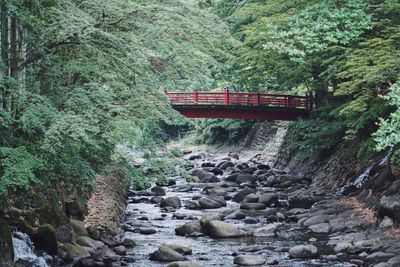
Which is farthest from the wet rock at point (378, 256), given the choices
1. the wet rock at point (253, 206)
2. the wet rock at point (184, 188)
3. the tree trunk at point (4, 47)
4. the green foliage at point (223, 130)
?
the green foliage at point (223, 130)

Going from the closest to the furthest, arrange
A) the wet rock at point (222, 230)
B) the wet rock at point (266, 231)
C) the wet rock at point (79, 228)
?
1. the wet rock at point (79, 228)
2. the wet rock at point (222, 230)
3. the wet rock at point (266, 231)

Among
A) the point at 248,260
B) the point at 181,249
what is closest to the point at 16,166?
the point at 248,260

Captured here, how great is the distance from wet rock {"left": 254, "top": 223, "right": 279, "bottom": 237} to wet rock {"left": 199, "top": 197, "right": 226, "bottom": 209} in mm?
4833

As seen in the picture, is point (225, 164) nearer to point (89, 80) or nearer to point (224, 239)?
point (224, 239)

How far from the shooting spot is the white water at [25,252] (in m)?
11.8

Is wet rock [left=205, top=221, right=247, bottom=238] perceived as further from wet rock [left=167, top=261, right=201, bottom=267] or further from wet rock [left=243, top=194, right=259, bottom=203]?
wet rock [left=243, top=194, right=259, bottom=203]

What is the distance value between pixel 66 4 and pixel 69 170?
2997mm

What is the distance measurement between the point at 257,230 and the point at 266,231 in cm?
28

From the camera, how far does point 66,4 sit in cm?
991

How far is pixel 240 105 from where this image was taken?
1233 inches

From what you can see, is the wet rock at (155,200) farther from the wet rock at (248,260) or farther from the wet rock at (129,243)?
the wet rock at (248,260)

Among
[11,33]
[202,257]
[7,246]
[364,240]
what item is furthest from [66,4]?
[364,240]

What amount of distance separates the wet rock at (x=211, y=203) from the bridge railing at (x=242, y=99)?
9416 mm

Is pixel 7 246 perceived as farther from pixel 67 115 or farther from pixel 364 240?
pixel 364 240
